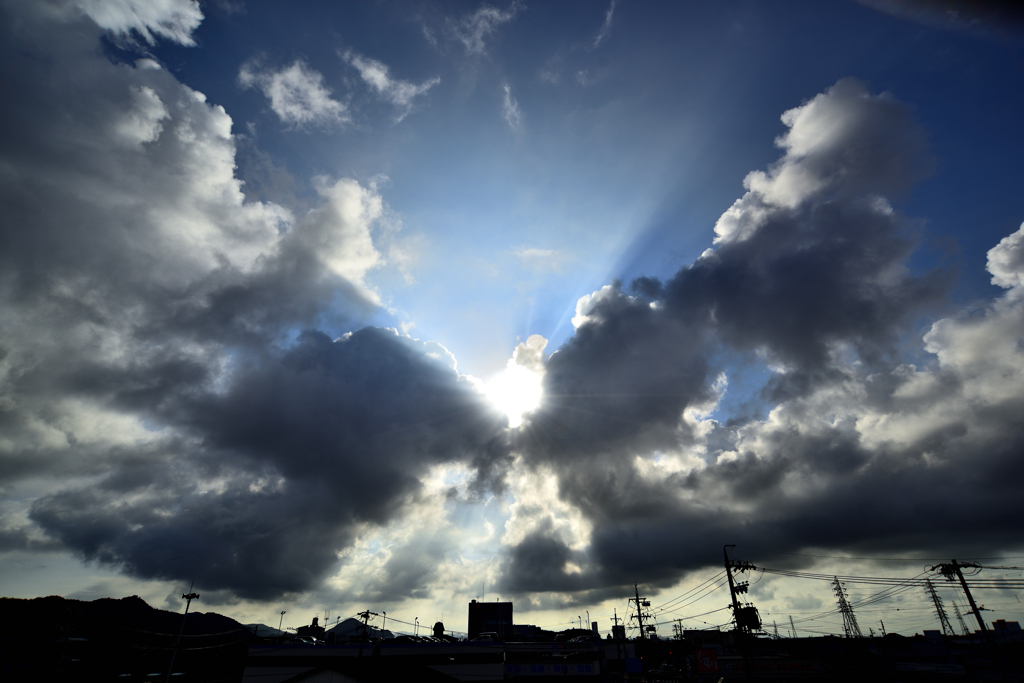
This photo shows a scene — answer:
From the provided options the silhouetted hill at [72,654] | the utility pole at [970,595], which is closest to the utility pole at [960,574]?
the utility pole at [970,595]

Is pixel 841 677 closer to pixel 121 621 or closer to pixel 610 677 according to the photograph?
pixel 610 677

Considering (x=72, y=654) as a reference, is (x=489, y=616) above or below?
above

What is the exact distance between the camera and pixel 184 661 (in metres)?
117

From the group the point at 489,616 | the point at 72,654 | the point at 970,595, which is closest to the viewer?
the point at 970,595

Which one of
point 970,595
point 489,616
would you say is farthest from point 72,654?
point 970,595

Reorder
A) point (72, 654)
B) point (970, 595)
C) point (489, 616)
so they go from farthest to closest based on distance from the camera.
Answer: point (489, 616)
point (72, 654)
point (970, 595)

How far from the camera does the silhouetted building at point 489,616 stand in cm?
15100

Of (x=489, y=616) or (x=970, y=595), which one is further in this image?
(x=489, y=616)

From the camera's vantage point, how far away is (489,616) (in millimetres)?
153625

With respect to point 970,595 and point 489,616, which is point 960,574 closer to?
→ point 970,595

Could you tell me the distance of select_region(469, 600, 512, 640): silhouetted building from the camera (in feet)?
495

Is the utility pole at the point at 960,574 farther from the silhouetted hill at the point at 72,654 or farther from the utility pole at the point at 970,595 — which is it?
the silhouetted hill at the point at 72,654

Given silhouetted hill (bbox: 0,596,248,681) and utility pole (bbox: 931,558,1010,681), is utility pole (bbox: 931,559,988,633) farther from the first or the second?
silhouetted hill (bbox: 0,596,248,681)

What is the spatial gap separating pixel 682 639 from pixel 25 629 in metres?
194
